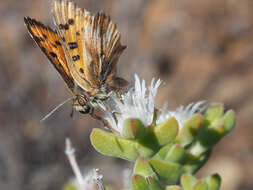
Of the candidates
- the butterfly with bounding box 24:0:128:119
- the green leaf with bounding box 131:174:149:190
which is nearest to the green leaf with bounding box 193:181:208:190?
the green leaf with bounding box 131:174:149:190

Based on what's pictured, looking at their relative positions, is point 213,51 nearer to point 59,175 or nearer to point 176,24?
point 176,24

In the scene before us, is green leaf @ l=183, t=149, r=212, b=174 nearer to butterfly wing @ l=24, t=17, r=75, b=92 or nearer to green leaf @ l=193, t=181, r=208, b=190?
green leaf @ l=193, t=181, r=208, b=190

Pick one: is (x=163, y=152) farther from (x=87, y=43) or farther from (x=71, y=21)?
(x=71, y=21)

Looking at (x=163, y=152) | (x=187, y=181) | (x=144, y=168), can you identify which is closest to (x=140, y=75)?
(x=163, y=152)

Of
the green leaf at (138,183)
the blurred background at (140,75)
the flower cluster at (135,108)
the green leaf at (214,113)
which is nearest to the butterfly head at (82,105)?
the flower cluster at (135,108)

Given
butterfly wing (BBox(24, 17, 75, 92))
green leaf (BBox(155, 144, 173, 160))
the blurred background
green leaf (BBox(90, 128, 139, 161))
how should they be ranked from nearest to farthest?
green leaf (BBox(90, 128, 139, 161)), green leaf (BBox(155, 144, 173, 160)), butterfly wing (BBox(24, 17, 75, 92)), the blurred background

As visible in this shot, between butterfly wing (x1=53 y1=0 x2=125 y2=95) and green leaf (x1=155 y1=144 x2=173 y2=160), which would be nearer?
green leaf (x1=155 y1=144 x2=173 y2=160)

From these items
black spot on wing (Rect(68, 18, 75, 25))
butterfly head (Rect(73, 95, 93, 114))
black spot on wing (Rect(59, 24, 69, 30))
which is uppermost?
black spot on wing (Rect(68, 18, 75, 25))
